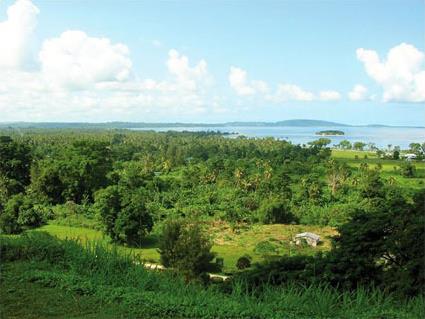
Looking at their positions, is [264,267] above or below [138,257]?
below

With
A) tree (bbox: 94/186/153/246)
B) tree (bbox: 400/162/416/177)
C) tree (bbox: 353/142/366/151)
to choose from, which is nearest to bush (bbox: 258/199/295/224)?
tree (bbox: 94/186/153/246)

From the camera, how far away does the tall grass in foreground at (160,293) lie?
3.48m

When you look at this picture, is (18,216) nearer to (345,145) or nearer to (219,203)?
(219,203)

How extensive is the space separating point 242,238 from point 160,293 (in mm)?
27643

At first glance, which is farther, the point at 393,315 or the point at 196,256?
the point at 196,256

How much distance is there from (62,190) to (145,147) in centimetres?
4273

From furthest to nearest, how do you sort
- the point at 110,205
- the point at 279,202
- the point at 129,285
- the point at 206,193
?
the point at 206,193
the point at 279,202
the point at 110,205
the point at 129,285

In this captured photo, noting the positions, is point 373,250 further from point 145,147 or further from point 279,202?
point 145,147

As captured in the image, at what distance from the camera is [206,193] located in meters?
43.2

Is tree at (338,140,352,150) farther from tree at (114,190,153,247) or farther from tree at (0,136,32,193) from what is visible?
tree at (114,190,153,247)

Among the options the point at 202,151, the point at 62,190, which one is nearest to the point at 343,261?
the point at 62,190

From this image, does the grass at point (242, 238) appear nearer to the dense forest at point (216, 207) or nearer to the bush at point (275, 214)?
the dense forest at point (216, 207)

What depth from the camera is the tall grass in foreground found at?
3480mm

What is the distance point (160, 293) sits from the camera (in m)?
3.79
